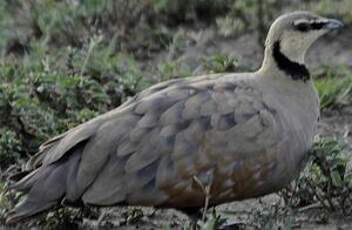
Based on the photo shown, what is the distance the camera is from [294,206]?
730 cm

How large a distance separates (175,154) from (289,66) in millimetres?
1047

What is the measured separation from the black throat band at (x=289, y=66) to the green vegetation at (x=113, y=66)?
0.44 metres

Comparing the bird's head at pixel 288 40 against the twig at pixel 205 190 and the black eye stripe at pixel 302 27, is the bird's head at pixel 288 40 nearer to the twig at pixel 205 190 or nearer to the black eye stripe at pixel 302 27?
the black eye stripe at pixel 302 27

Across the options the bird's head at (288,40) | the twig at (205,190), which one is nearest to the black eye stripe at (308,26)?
the bird's head at (288,40)

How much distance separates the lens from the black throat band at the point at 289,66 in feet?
24.3

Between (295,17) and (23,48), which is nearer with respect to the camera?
(295,17)

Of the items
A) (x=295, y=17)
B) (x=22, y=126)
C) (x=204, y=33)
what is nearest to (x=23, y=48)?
(x=204, y=33)

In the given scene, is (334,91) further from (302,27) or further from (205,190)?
(205,190)

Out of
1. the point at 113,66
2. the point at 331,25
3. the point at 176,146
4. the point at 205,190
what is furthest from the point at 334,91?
the point at 205,190

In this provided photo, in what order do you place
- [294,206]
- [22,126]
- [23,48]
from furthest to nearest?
1. [23,48]
2. [22,126]
3. [294,206]

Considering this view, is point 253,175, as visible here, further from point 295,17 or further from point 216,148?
point 295,17

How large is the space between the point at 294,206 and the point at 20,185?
1496 millimetres

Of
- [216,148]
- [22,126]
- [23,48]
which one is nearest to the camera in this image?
[216,148]

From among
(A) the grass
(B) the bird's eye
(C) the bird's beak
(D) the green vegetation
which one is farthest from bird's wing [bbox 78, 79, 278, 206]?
(A) the grass
